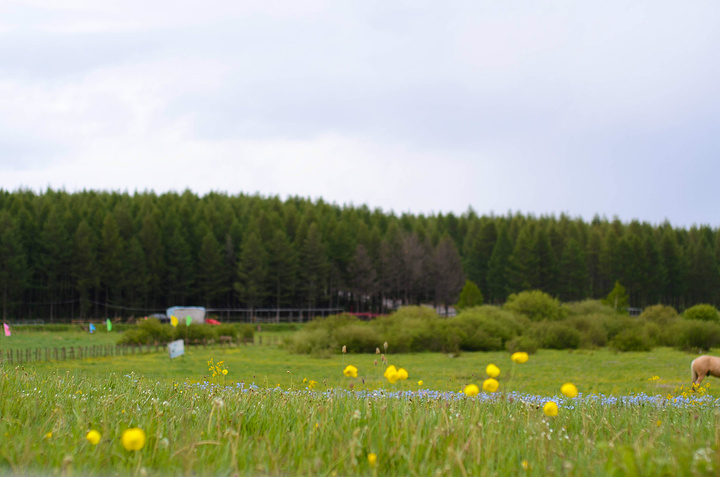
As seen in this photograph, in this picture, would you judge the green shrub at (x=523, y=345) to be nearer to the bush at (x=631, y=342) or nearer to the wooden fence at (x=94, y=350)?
the bush at (x=631, y=342)

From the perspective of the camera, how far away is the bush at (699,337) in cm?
4012

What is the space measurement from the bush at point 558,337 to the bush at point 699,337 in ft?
22.4

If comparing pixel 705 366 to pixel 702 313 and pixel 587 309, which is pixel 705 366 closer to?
pixel 702 313

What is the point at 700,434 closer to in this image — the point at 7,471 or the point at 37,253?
the point at 7,471

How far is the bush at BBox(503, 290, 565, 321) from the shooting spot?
52.2 metres

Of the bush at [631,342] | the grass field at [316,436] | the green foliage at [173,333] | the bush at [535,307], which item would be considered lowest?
the bush at [631,342]

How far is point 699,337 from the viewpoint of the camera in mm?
40312

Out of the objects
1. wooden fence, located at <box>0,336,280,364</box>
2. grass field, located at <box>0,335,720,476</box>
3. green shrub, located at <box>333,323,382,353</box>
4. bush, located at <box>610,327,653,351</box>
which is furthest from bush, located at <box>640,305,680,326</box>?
grass field, located at <box>0,335,720,476</box>

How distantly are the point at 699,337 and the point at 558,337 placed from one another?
927cm

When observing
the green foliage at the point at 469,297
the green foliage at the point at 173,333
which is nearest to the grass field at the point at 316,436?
the green foliage at the point at 173,333

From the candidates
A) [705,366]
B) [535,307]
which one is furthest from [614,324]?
[705,366]

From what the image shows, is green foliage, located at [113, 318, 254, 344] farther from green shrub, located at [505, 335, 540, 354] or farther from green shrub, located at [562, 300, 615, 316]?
green shrub, located at [562, 300, 615, 316]

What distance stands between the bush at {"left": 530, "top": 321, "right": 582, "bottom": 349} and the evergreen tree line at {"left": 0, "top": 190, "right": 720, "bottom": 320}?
153 feet

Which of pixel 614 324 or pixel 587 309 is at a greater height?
pixel 587 309
